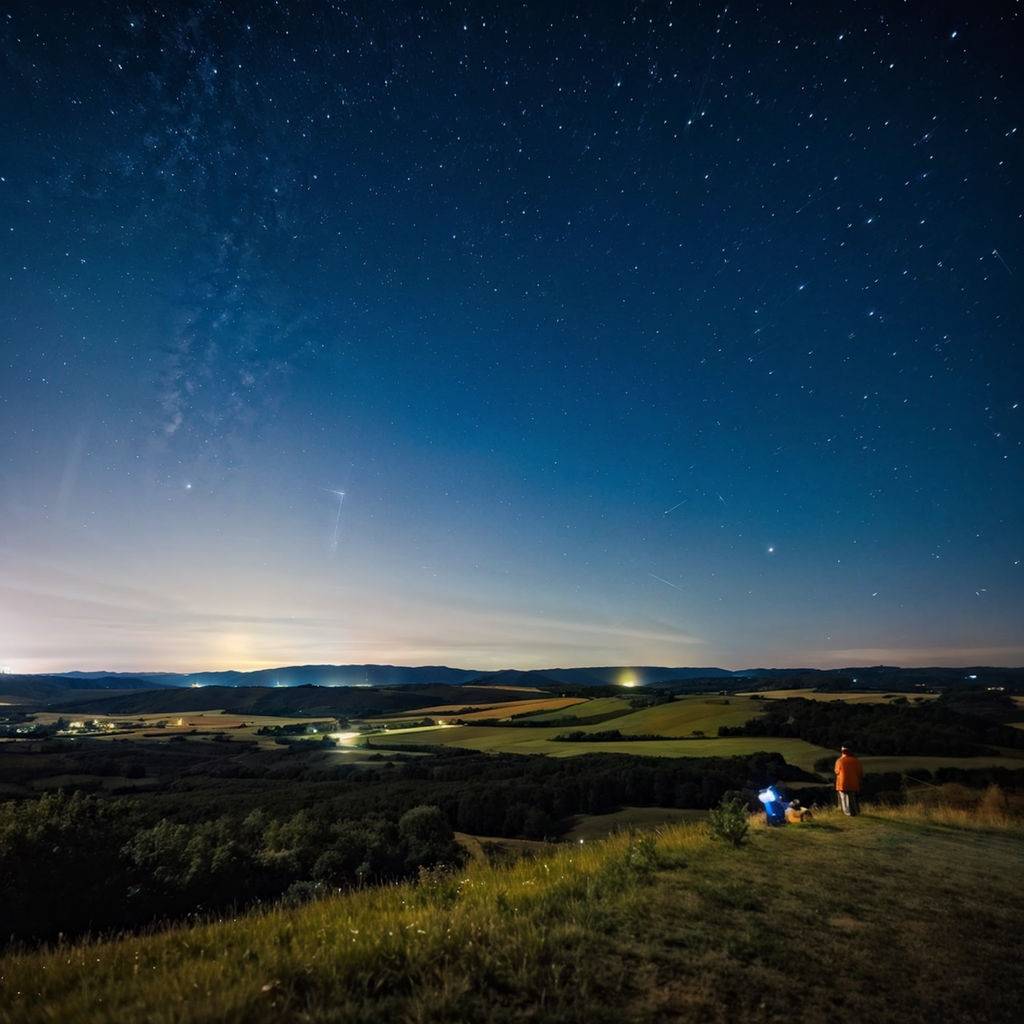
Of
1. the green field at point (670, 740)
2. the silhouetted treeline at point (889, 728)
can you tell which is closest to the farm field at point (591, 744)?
the green field at point (670, 740)

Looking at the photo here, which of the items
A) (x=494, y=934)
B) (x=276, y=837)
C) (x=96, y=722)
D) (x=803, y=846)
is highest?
(x=494, y=934)

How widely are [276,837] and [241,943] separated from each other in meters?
33.4

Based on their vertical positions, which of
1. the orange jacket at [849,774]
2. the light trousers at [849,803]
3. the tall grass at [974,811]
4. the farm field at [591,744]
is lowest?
the farm field at [591,744]

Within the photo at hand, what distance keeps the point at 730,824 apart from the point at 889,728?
78394 mm

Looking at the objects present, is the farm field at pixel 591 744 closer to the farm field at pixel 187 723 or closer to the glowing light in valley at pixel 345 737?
the glowing light in valley at pixel 345 737

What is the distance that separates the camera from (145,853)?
89.9ft

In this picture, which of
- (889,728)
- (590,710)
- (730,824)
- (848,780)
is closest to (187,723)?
(590,710)

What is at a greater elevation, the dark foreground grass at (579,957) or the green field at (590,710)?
the dark foreground grass at (579,957)

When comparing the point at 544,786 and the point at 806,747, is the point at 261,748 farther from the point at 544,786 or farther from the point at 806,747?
the point at 806,747

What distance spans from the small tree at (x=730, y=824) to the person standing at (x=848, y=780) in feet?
20.2

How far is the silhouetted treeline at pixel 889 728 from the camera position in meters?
65.4

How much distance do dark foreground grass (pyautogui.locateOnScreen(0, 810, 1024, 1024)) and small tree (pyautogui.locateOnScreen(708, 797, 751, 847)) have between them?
2730mm

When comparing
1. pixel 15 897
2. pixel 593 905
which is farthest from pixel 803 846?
pixel 15 897

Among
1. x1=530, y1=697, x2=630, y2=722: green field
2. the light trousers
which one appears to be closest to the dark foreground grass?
the light trousers
